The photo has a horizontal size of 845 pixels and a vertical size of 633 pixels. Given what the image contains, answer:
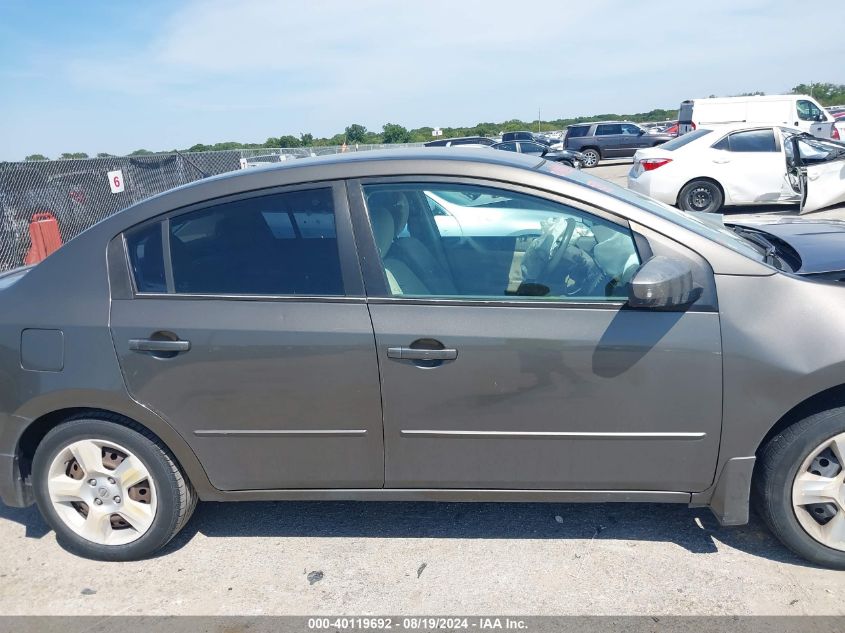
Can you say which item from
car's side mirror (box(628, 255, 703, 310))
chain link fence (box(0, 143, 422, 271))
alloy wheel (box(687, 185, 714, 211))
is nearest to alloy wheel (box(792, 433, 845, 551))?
car's side mirror (box(628, 255, 703, 310))

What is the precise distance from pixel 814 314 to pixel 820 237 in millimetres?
975

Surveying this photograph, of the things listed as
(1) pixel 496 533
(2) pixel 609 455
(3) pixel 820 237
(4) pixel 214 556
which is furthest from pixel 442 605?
(3) pixel 820 237

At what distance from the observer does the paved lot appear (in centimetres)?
274

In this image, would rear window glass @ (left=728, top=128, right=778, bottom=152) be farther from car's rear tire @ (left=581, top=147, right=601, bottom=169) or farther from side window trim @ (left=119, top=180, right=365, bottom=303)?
car's rear tire @ (left=581, top=147, right=601, bottom=169)

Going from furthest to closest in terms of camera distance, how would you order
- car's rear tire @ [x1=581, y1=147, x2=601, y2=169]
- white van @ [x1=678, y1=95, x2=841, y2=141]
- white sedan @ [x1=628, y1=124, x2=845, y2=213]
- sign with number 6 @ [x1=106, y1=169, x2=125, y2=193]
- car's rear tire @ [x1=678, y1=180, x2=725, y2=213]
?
car's rear tire @ [x1=581, y1=147, x2=601, y2=169], white van @ [x1=678, y1=95, x2=841, y2=141], sign with number 6 @ [x1=106, y1=169, x2=125, y2=193], car's rear tire @ [x1=678, y1=180, x2=725, y2=213], white sedan @ [x1=628, y1=124, x2=845, y2=213]

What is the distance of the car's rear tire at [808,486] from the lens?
8.84 feet

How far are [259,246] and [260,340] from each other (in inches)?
16.5

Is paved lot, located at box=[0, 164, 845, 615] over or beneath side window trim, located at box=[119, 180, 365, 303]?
beneath

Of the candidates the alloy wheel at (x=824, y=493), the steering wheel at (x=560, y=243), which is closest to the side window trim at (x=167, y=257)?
the steering wheel at (x=560, y=243)

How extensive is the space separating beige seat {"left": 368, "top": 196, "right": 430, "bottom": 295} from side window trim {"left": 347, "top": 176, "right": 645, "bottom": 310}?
1.0 inches

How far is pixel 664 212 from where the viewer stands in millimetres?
3059

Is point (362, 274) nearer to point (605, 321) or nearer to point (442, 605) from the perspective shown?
point (605, 321)

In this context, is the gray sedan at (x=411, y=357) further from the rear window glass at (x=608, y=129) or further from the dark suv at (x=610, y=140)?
the rear window glass at (x=608, y=129)

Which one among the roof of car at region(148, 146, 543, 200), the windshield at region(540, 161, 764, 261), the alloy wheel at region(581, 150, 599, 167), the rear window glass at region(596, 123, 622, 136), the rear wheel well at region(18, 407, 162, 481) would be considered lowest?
the alloy wheel at region(581, 150, 599, 167)
